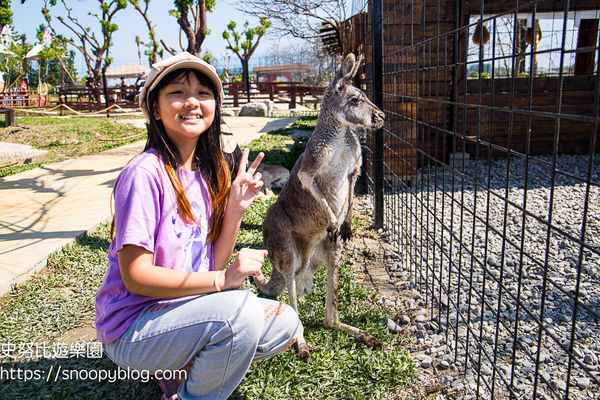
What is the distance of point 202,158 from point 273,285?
5.00 feet

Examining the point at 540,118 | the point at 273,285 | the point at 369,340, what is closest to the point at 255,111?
the point at 540,118

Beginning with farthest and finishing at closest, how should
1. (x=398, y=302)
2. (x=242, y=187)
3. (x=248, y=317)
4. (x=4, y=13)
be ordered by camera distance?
(x=4, y=13) < (x=398, y=302) < (x=242, y=187) < (x=248, y=317)

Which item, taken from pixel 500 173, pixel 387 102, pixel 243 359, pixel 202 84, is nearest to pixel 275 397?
pixel 243 359

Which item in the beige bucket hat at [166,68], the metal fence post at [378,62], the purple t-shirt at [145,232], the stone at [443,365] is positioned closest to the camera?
the purple t-shirt at [145,232]

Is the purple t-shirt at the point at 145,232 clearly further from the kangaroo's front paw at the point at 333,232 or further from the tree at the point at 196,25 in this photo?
the tree at the point at 196,25

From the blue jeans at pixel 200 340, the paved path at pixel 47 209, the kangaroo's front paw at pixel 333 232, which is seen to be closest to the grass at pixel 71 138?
the paved path at pixel 47 209

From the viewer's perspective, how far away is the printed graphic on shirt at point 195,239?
2312mm

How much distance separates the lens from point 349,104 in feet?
11.0

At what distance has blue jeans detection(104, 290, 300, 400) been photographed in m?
2.08

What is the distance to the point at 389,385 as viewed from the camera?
110 inches

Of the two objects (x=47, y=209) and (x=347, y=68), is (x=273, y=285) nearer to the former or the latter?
(x=347, y=68)

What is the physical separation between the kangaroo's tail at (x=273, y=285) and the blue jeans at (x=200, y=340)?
1.45 metres

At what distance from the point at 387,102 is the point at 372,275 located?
7.16ft

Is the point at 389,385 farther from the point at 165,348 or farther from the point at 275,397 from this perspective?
the point at 165,348
